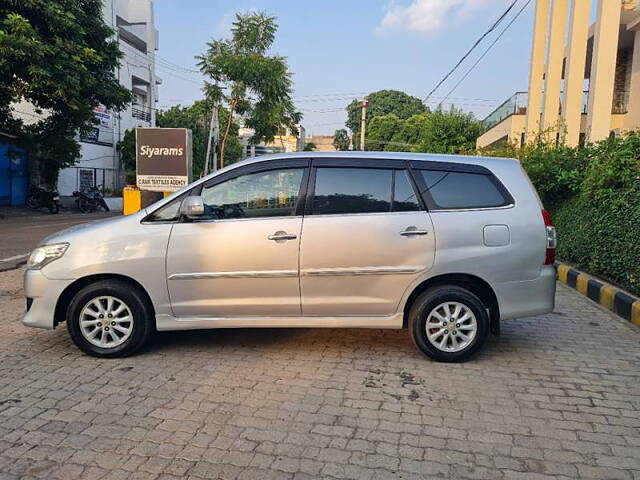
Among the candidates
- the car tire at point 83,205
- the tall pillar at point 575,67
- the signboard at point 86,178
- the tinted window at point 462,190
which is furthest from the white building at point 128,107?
the tinted window at point 462,190

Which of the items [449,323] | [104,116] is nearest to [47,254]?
[449,323]

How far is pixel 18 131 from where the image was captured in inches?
686

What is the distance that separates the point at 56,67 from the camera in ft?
45.7

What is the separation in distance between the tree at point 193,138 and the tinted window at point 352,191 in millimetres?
20538

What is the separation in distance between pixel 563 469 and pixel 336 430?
1228mm

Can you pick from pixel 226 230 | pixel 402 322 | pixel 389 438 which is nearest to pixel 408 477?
pixel 389 438

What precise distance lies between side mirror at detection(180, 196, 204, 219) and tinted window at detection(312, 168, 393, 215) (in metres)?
0.89

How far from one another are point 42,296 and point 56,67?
38.7 feet

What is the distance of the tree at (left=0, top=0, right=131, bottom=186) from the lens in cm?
1323

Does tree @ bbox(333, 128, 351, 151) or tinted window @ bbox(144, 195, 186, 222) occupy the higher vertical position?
tree @ bbox(333, 128, 351, 151)

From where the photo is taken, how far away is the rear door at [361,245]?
4211 mm

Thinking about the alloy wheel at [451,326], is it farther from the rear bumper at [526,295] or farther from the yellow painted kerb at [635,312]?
the yellow painted kerb at [635,312]

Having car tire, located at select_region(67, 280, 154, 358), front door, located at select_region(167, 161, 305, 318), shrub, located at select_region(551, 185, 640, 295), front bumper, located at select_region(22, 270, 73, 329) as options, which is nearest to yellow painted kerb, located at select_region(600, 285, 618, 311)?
shrub, located at select_region(551, 185, 640, 295)

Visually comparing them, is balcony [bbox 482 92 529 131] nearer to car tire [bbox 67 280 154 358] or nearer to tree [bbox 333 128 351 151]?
car tire [bbox 67 280 154 358]
